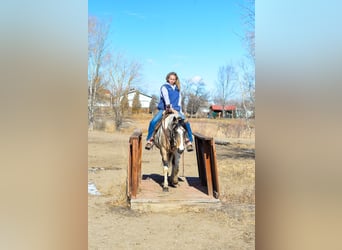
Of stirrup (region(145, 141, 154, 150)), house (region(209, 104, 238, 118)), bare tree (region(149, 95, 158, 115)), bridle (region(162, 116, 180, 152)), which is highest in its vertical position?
bare tree (region(149, 95, 158, 115))

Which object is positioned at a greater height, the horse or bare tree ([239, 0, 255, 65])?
bare tree ([239, 0, 255, 65])

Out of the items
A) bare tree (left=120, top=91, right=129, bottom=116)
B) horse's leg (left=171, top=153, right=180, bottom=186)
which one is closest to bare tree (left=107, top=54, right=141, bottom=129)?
bare tree (left=120, top=91, right=129, bottom=116)

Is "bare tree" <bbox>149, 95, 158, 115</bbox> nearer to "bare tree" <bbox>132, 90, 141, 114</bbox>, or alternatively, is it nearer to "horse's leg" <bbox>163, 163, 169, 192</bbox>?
"bare tree" <bbox>132, 90, 141, 114</bbox>

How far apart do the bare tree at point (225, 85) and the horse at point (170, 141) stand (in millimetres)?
217

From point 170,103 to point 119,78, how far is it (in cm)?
27

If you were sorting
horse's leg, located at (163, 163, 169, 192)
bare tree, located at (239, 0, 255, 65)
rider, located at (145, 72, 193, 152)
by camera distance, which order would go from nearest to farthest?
bare tree, located at (239, 0, 255, 65) → rider, located at (145, 72, 193, 152) → horse's leg, located at (163, 163, 169, 192)

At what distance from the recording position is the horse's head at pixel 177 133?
4.95ft

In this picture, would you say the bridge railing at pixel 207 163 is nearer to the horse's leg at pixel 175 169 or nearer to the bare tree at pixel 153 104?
the horse's leg at pixel 175 169

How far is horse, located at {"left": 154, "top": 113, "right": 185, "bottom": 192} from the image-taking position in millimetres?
1512

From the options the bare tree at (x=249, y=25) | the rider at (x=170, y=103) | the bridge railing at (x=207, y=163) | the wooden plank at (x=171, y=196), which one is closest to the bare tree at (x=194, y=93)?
the rider at (x=170, y=103)

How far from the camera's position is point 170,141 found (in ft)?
5.03

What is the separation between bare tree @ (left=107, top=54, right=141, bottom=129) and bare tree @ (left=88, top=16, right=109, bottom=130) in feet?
0.18

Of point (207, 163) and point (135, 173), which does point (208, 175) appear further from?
point (135, 173)
